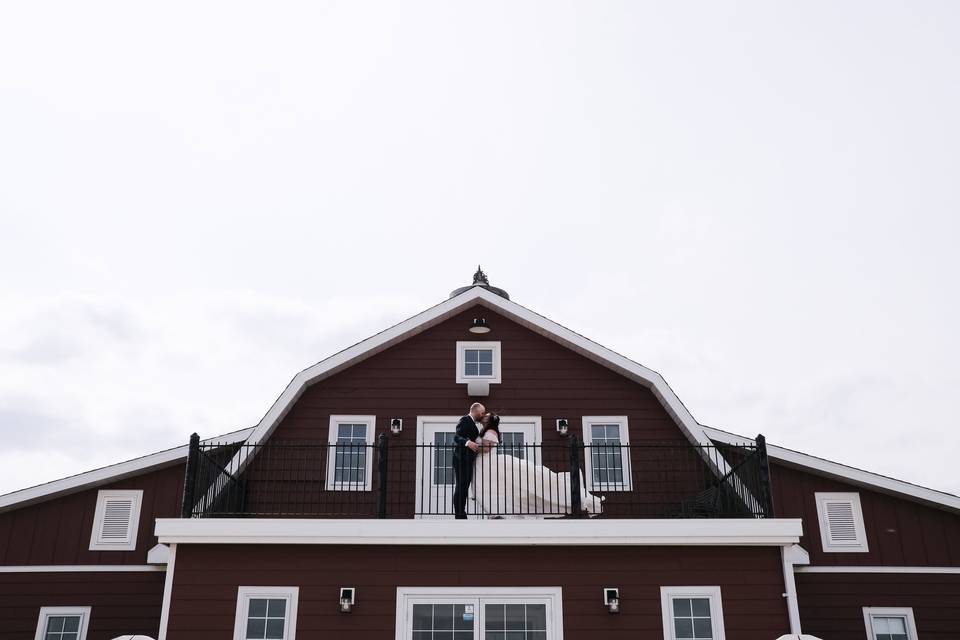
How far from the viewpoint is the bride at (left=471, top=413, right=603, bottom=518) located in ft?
37.1

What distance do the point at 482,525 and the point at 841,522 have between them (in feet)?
23.3

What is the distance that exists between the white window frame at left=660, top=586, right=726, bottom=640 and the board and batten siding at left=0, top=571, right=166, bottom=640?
26.8 feet

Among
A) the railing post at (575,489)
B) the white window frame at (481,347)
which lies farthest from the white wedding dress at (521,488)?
the white window frame at (481,347)

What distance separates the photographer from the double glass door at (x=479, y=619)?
414 inches

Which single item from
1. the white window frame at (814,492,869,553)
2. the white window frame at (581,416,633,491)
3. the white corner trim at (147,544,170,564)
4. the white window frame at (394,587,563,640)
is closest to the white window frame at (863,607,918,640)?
the white window frame at (814,492,869,553)

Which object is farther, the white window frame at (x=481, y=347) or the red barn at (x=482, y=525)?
the white window frame at (x=481, y=347)

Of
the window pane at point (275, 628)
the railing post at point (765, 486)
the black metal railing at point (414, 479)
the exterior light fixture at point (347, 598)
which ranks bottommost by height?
the window pane at point (275, 628)

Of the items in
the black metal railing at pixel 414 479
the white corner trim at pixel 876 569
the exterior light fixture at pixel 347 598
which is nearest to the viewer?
the exterior light fixture at pixel 347 598

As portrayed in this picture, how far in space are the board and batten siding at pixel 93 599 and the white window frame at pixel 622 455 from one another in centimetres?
708

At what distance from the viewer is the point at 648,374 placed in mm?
14875

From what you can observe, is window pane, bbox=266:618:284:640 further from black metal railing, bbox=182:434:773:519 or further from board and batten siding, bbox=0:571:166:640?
board and batten siding, bbox=0:571:166:640

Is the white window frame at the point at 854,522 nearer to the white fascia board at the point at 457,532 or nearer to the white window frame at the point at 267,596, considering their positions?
the white fascia board at the point at 457,532

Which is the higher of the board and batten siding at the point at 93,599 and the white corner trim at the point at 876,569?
the white corner trim at the point at 876,569

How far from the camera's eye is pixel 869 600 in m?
14.1
